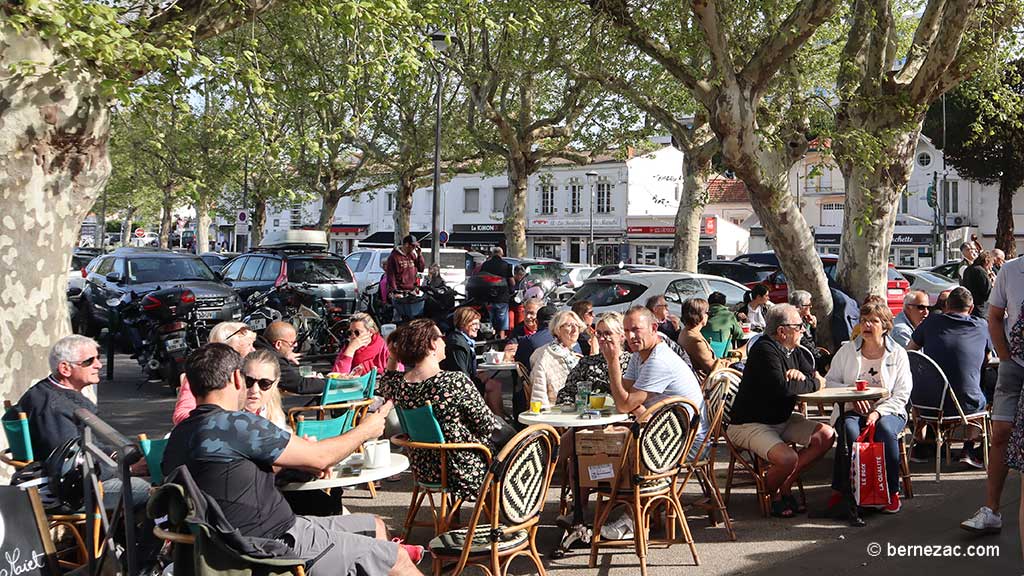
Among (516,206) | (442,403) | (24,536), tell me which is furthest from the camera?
(516,206)

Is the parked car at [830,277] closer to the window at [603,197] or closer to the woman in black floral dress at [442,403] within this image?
the woman in black floral dress at [442,403]

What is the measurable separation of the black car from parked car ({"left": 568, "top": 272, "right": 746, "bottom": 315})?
18.4 ft

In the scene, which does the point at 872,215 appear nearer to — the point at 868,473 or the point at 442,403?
the point at 868,473

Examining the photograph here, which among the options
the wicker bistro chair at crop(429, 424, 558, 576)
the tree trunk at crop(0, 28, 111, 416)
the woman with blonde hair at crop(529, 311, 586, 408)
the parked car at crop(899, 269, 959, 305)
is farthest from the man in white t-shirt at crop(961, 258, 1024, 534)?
the parked car at crop(899, 269, 959, 305)

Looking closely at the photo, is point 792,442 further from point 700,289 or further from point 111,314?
point 111,314

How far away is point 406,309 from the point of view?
53.9 feet

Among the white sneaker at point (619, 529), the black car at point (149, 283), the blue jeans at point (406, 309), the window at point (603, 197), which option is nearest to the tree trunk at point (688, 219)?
the blue jeans at point (406, 309)

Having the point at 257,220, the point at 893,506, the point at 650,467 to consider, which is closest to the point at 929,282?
the point at 893,506

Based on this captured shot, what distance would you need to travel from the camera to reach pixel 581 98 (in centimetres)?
2628

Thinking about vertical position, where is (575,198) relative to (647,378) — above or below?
above

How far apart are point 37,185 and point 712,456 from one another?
523cm

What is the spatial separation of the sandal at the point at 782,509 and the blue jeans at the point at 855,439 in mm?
350

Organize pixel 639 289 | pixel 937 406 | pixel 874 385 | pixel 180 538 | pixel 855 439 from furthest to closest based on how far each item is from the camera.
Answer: pixel 639 289 < pixel 937 406 < pixel 874 385 < pixel 855 439 < pixel 180 538

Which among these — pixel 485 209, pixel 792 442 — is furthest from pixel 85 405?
pixel 485 209
